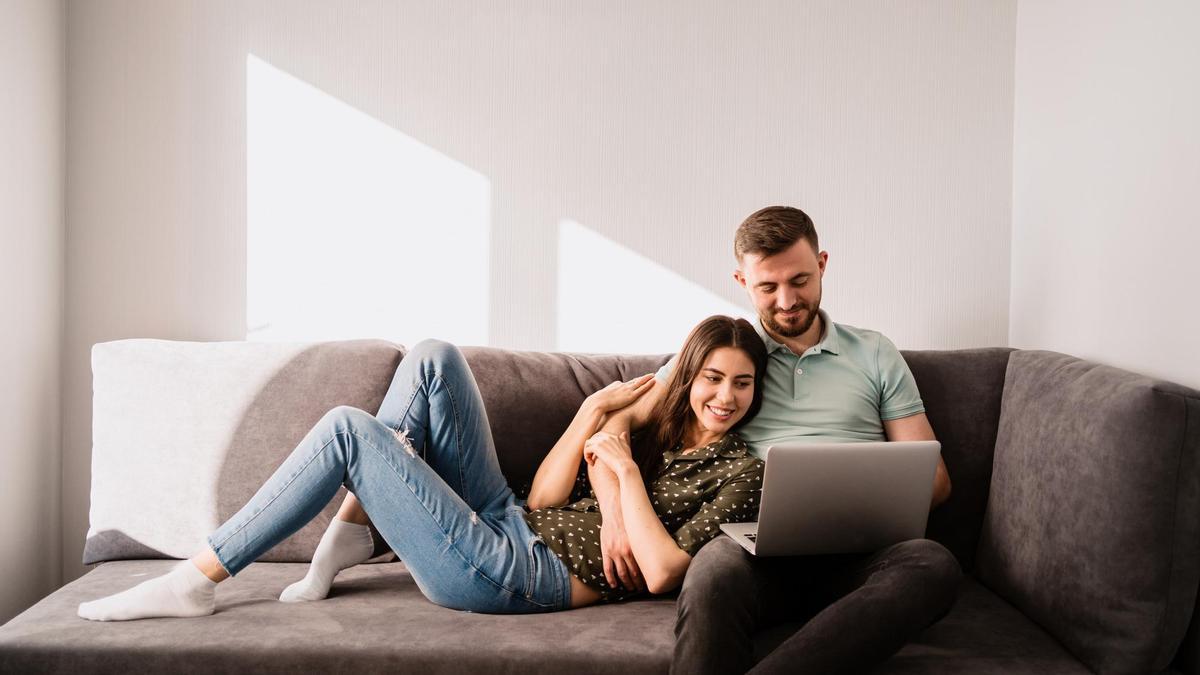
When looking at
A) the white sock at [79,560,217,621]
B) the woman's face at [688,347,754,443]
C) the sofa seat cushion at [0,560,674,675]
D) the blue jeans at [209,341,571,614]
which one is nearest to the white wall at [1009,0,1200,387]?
the woman's face at [688,347,754,443]

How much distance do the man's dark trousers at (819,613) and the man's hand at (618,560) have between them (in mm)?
167

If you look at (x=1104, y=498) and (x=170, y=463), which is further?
(x=170, y=463)

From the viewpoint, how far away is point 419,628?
161cm

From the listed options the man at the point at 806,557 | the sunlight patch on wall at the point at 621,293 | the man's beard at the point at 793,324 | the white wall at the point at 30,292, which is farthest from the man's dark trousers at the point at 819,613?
the white wall at the point at 30,292

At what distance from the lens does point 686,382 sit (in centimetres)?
194

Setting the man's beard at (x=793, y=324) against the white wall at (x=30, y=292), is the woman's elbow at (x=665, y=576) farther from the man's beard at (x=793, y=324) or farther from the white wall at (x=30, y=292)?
the white wall at (x=30, y=292)

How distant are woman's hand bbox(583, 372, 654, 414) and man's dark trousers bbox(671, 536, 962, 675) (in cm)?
47

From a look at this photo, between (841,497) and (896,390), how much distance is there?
0.56m

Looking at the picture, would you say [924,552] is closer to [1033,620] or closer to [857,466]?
[857,466]

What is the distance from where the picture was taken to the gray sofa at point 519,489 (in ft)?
4.94

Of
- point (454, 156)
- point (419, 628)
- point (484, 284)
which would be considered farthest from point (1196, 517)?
point (454, 156)

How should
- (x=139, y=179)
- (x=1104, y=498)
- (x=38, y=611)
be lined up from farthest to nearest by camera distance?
1. (x=139, y=179)
2. (x=38, y=611)
3. (x=1104, y=498)

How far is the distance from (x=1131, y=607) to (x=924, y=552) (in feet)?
1.07

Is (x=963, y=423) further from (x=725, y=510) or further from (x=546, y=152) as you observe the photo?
(x=546, y=152)
